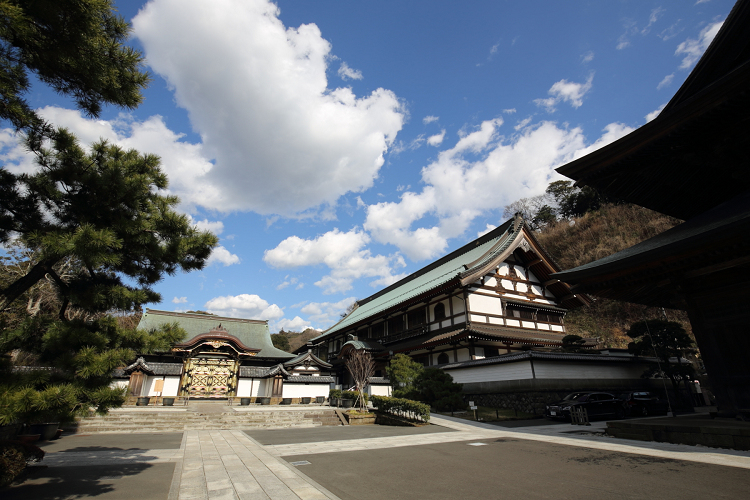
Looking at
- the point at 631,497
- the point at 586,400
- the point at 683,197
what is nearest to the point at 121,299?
the point at 631,497

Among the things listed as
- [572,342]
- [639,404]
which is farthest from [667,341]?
[572,342]

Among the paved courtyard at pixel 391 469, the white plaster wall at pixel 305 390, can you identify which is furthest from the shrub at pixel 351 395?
the paved courtyard at pixel 391 469

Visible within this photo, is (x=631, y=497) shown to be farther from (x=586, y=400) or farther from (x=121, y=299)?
(x=586, y=400)

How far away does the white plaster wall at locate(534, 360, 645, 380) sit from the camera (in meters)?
16.7

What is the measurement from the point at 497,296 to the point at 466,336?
16.1ft

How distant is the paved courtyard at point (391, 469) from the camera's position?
17.9 feet

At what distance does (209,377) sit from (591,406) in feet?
79.9

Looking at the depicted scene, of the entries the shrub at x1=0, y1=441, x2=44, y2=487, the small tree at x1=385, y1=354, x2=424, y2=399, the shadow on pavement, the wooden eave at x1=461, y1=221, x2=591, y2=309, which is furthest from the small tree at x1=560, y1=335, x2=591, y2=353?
the shrub at x1=0, y1=441, x2=44, y2=487

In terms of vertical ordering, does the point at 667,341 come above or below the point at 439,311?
below

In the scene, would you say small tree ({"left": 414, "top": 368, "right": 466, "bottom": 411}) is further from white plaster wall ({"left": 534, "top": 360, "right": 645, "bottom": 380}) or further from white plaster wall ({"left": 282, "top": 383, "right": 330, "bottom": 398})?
white plaster wall ({"left": 282, "top": 383, "right": 330, "bottom": 398})

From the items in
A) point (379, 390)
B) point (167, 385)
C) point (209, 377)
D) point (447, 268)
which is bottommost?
point (379, 390)

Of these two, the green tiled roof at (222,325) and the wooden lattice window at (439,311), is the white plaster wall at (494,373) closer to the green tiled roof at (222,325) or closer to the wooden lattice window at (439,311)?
the wooden lattice window at (439,311)

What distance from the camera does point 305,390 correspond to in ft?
88.5

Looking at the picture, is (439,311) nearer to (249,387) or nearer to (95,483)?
(249,387)
